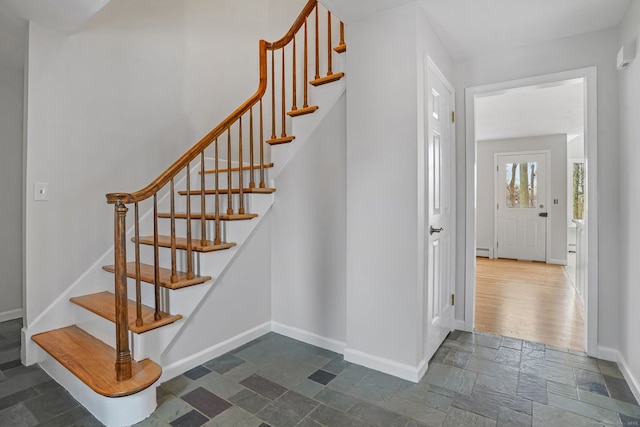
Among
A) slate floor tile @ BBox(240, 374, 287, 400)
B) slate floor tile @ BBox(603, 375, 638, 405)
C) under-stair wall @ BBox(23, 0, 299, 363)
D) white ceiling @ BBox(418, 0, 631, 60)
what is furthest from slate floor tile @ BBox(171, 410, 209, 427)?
white ceiling @ BBox(418, 0, 631, 60)

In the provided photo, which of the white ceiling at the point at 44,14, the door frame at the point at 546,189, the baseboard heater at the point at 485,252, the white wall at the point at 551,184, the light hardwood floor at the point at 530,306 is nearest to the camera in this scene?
the white ceiling at the point at 44,14

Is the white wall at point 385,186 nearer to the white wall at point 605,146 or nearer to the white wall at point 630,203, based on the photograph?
the white wall at point 605,146

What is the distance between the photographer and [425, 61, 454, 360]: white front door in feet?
7.47

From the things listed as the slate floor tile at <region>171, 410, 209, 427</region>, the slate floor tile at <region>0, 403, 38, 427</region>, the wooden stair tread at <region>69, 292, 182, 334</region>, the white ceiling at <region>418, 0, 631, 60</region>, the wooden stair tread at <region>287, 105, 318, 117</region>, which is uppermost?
the white ceiling at <region>418, 0, 631, 60</region>

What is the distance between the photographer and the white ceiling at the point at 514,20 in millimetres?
2096

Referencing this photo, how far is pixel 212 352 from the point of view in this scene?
7.89 ft

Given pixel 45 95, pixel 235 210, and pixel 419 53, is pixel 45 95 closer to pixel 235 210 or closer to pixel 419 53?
pixel 235 210

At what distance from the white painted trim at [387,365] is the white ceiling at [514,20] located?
227 cm

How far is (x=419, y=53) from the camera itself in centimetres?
209

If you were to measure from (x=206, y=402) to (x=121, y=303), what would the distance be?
28.9 inches

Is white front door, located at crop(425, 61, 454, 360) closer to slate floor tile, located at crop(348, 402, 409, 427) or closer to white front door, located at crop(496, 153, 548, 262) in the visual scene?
slate floor tile, located at crop(348, 402, 409, 427)

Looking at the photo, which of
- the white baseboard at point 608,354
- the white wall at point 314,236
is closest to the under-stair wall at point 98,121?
the white wall at point 314,236

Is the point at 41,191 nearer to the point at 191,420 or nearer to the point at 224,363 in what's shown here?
the point at 224,363

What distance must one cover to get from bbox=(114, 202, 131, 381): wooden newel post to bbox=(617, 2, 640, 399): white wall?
285 cm
